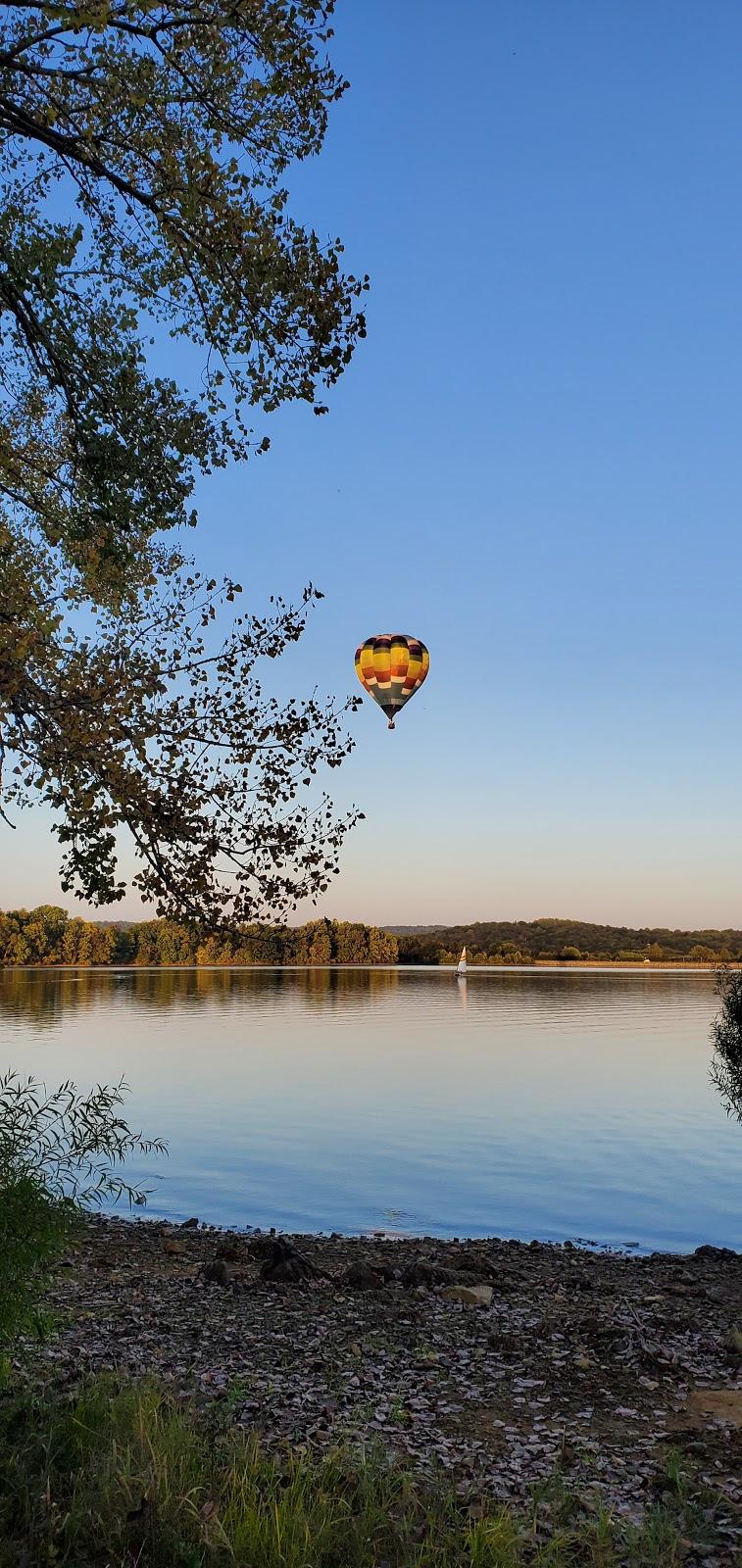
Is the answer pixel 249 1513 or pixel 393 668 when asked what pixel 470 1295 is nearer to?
pixel 249 1513

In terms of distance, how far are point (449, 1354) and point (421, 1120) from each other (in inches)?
958

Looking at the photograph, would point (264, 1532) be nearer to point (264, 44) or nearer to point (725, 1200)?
point (264, 44)

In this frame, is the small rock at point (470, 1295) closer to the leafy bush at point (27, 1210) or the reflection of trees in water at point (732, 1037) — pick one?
the leafy bush at point (27, 1210)

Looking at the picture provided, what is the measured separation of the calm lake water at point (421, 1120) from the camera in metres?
21.7

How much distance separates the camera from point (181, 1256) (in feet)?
49.3

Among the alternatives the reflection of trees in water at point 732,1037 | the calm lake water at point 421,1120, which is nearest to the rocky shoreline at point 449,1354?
the reflection of trees in water at point 732,1037

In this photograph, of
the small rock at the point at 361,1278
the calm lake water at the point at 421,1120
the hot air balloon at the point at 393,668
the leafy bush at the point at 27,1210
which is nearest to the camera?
the leafy bush at the point at 27,1210

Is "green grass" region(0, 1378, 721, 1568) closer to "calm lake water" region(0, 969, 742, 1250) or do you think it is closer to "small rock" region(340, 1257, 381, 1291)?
"small rock" region(340, 1257, 381, 1291)

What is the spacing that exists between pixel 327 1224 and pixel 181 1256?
548 cm

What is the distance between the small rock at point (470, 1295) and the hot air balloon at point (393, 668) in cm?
3198

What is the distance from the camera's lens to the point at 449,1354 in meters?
10.1

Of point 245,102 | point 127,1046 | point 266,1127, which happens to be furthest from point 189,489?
point 127,1046

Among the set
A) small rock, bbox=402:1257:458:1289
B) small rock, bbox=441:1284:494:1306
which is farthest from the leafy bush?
small rock, bbox=402:1257:458:1289

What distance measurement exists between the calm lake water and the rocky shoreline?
6090mm
